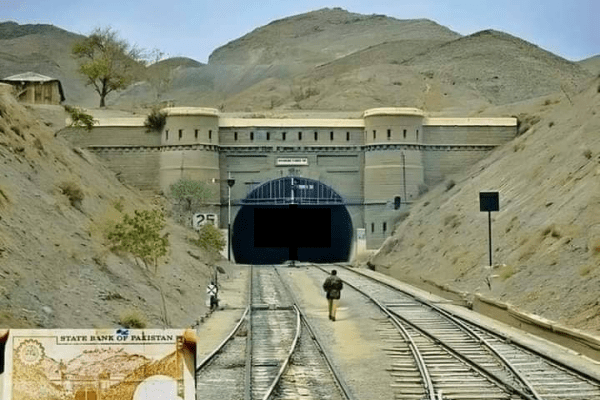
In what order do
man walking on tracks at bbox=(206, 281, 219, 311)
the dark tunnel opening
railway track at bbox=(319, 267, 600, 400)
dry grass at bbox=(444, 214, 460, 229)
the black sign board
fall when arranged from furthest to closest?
the dark tunnel opening, dry grass at bbox=(444, 214, 460, 229), the black sign board, man walking on tracks at bbox=(206, 281, 219, 311), railway track at bbox=(319, 267, 600, 400)

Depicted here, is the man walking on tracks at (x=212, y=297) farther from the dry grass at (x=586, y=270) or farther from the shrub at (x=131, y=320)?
the dry grass at (x=586, y=270)

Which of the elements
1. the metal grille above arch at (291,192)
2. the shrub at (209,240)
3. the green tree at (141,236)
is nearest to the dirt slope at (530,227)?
the metal grille above arch at (291,192)

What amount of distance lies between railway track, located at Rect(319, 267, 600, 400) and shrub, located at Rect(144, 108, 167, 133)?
40.3 meters

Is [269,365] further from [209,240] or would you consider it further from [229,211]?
[229,211]

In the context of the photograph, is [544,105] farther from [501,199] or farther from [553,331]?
[553,331]

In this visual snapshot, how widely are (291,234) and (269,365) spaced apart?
52552 millimetres

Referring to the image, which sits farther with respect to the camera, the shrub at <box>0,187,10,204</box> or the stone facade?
the stone facade

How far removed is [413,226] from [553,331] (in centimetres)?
3529

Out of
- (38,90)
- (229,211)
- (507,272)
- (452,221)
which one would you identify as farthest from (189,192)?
(507,272)

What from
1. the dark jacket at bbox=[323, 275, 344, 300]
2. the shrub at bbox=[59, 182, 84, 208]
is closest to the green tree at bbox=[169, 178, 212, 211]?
the shrub at bbox=[59, 182, 84, 208]

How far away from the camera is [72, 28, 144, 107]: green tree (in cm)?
8512

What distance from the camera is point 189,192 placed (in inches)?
2382

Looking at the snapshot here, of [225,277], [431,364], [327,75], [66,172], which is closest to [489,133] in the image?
[225,277]

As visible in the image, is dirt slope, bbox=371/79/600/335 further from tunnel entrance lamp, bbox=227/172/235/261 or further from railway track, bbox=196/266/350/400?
tunnel entrance lamp, bbox=227/172/235/261
